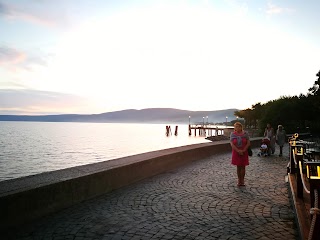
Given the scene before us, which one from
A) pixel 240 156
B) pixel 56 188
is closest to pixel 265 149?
pixel 240 156

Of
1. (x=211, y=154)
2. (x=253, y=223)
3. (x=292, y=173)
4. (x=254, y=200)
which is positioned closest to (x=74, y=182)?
(x=253, y=223)

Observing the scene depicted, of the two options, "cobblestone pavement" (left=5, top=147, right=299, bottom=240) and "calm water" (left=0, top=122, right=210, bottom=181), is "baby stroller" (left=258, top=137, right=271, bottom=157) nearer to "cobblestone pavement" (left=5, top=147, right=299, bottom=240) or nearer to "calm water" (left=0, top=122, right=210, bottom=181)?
"cobblestone pavement" (left=5, top=147, right=299, bottom=240)

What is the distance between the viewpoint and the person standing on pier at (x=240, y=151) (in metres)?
7.55

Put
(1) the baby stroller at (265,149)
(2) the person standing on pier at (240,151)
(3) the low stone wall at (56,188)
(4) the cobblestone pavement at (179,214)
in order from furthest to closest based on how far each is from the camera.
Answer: (1) the baby stroller at (265,149) < (2) the person standing on pier at (240,151) < (3) the low stone wall at (56,188) < (4) the cobblestone pavement at (179,214)

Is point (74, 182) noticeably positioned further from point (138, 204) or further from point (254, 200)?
point (254, 200)

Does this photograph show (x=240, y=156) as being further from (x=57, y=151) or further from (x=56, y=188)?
(x=57, y=151)

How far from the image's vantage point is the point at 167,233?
14.3ft

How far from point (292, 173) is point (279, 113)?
37.2 m

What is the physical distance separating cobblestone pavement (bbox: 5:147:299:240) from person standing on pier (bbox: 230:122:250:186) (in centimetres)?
42

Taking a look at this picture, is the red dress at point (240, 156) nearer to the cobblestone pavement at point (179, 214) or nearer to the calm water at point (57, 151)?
the cobblestone pavement at point (179, 214)

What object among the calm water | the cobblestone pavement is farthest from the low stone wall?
the calm water

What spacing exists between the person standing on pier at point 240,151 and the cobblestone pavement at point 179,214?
0.42m

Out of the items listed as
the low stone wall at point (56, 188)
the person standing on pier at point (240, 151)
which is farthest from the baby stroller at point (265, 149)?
the low stone wall at point (56, 188)

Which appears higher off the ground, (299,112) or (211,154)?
(299,112)
